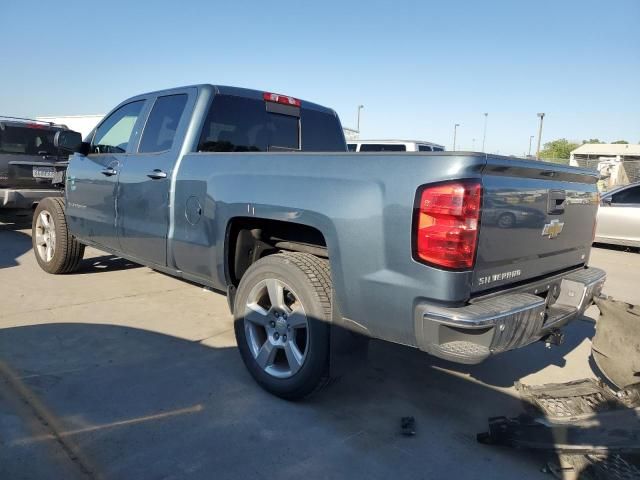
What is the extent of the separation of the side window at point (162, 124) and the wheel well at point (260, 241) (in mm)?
1067

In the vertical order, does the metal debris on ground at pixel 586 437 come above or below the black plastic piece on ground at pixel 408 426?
above

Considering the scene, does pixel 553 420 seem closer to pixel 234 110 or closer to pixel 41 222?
pixel 234 110

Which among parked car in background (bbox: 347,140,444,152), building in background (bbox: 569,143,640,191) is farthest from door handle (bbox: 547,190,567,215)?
building in background (bbox: 569,143,640,191)

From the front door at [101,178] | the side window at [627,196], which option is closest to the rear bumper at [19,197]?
the front door at [101,178]

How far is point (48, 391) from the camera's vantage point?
10.4ft

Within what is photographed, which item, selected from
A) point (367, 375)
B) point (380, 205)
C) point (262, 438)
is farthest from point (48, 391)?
point (380, 205)

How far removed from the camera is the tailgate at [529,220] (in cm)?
251

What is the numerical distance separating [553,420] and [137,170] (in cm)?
361

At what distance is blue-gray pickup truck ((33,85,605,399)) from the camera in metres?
2.43

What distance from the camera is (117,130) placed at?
16.2 ft

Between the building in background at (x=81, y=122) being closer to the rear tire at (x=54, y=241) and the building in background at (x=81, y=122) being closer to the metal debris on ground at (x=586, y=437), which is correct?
the rear tire at (x=54, y=241)

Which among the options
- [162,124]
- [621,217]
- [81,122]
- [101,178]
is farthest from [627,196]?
[81,122]

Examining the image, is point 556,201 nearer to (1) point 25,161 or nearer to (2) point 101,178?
(2) point 101,178

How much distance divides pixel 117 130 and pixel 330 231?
313cm
